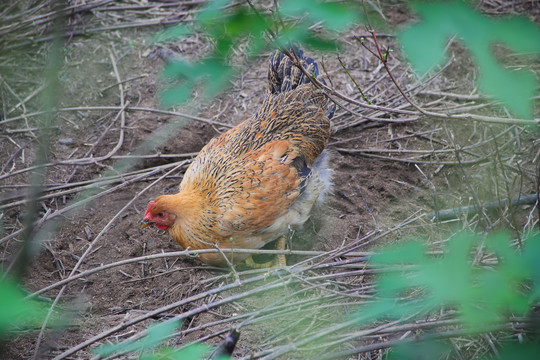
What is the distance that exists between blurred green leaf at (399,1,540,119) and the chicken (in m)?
2.77

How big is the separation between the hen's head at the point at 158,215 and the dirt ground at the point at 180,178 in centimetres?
47

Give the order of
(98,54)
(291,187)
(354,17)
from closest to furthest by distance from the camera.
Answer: (354,17) < (291,187) < (98,54)

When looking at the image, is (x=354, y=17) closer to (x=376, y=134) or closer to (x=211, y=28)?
(x=211, y=28)

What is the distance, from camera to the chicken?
4.12m

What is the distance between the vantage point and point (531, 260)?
1619 mm

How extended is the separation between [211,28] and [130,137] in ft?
13.8

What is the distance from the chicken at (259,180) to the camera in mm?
4117

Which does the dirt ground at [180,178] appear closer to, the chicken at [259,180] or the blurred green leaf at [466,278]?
the chicken at [259,180]

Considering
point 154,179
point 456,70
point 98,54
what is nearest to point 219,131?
point 154,179

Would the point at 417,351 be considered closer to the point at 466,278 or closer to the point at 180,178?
the point at 466,278

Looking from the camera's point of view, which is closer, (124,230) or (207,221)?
(207,221)

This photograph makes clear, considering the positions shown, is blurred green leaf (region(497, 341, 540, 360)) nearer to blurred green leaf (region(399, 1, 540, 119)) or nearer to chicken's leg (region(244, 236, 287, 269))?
blurred green leaf (region(399, 1, 540, 119))

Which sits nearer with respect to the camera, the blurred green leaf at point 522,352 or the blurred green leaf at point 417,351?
the blurred green leaf at point 522,352

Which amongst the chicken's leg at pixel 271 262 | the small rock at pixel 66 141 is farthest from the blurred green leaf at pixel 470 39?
the small rock at pixel 66 141
